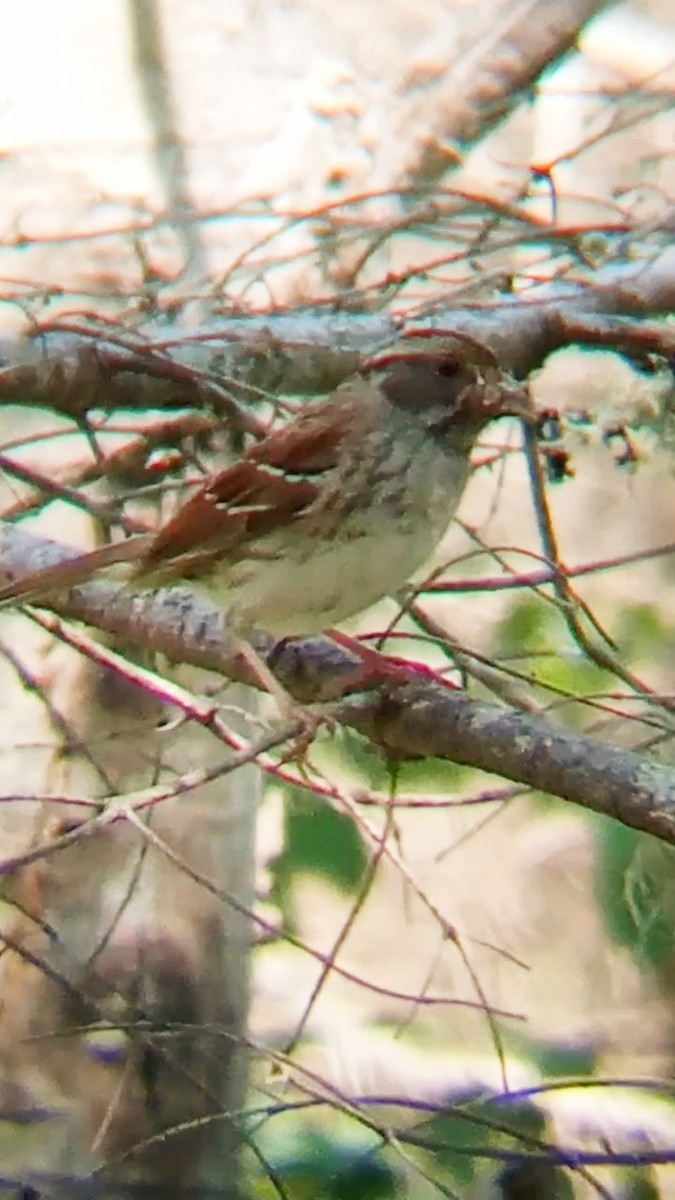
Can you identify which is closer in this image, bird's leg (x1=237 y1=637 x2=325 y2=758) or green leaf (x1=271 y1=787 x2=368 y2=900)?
bird's leg (x1=237 y1=637 x2=325 y2=758)

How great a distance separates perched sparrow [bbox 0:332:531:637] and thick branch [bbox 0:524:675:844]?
6cm

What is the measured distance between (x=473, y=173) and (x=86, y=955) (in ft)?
7.14

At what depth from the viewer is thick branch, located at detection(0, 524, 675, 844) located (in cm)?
140

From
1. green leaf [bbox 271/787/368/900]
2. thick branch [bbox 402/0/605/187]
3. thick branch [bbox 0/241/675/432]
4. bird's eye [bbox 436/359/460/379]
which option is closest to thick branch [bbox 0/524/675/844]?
thick branch [bbox 0/241/675/432]

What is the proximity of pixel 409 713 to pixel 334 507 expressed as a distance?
280mm

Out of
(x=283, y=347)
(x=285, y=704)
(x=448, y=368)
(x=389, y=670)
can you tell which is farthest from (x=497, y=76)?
(x=285, y=704)

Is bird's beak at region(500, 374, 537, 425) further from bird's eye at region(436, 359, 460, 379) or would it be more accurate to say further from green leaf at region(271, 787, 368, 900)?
green leaf at region(271, 787, 368, 900)

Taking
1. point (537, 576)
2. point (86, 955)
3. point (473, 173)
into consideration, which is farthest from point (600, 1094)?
point (473, 173)

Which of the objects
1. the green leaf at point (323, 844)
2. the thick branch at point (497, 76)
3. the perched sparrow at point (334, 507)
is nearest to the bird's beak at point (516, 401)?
the perched sparrow at point (334, 507)

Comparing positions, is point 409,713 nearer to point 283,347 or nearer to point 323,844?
point 283,347

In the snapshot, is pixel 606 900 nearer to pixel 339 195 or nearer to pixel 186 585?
pixel 186 585

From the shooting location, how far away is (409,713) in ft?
5.28

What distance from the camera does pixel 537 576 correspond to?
5.66 ft

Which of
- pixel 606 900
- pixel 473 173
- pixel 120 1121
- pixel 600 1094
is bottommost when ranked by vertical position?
pixel 600 1094
